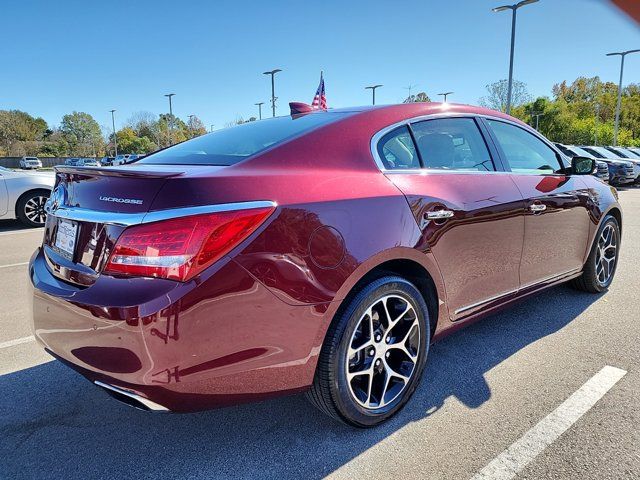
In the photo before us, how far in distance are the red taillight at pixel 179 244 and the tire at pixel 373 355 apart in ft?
2.23

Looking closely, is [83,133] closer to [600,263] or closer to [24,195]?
[24,195]

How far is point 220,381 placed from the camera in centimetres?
186

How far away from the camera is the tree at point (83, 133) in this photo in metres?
92.6

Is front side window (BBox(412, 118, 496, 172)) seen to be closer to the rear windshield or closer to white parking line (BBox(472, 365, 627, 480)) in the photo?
the rear windshield

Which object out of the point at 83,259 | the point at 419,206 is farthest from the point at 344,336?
the point at 83,259

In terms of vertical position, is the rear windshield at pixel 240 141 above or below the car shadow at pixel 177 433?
above

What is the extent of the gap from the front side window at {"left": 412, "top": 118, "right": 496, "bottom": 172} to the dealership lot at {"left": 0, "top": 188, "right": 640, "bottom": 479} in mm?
1273

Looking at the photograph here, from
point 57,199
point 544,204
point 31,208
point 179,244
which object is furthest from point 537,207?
point 31,208

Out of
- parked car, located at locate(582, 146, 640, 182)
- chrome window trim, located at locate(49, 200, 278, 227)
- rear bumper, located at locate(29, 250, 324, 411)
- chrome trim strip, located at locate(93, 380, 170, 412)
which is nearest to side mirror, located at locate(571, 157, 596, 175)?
rear bumper, located at locate(29, 250, 324, 411)

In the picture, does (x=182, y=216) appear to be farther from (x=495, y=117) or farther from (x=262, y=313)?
(x=495, y=117)

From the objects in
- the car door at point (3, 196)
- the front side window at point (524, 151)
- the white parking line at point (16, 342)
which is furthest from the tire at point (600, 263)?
the car door at point (3, 196)

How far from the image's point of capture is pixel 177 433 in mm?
2355

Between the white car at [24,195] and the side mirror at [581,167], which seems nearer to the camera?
Result: the side mirror at [581,167]

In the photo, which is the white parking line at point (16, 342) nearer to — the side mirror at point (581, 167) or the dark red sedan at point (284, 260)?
the dark red sedan at point (284, 260)
